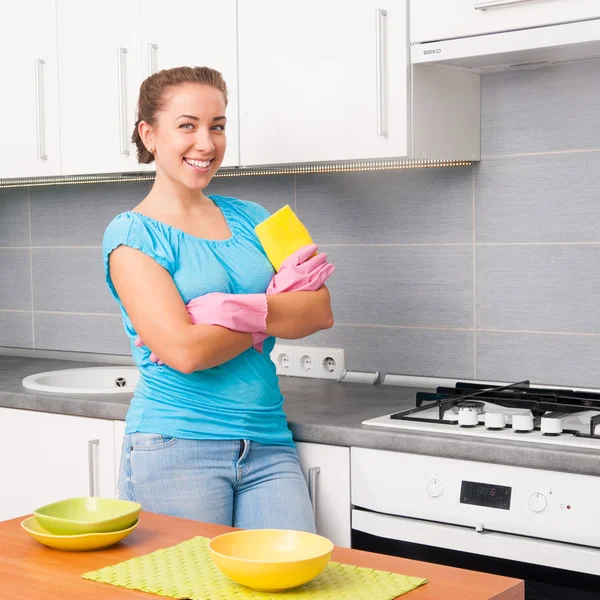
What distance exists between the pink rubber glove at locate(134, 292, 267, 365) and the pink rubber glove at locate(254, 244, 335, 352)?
10 cm

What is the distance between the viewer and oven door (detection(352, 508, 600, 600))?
5.99 feet

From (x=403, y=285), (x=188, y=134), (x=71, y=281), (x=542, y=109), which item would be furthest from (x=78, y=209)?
(x=542, y=109)

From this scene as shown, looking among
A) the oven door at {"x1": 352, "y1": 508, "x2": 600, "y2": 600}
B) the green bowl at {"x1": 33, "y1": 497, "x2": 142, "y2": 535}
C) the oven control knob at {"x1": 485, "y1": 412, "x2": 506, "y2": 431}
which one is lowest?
the oven door at {"x1": 352, "y1": 508, "x2": 600, "y2": 600}

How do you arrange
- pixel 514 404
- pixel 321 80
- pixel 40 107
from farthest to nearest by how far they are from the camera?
1. pixel 40 107
2. pixel 321 80
3. pixel 514 404

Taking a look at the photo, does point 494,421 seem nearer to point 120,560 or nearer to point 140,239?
point 140,239

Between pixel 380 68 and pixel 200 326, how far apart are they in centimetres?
80

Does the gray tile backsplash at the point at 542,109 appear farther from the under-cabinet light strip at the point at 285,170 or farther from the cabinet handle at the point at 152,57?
the cabinet handle at the point at 152,57

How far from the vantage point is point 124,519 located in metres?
1.39

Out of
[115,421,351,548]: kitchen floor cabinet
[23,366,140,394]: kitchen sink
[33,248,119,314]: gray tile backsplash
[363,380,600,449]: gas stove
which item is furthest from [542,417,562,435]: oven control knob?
[33,248,119,314]: gray tile backsplash

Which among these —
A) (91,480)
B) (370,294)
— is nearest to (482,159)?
(370,294)

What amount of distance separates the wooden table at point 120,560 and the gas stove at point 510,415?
2.17 feet

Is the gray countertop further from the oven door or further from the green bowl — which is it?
the green bowl

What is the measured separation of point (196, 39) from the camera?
2.60 metres

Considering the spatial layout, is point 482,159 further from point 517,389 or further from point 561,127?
point 517,389
